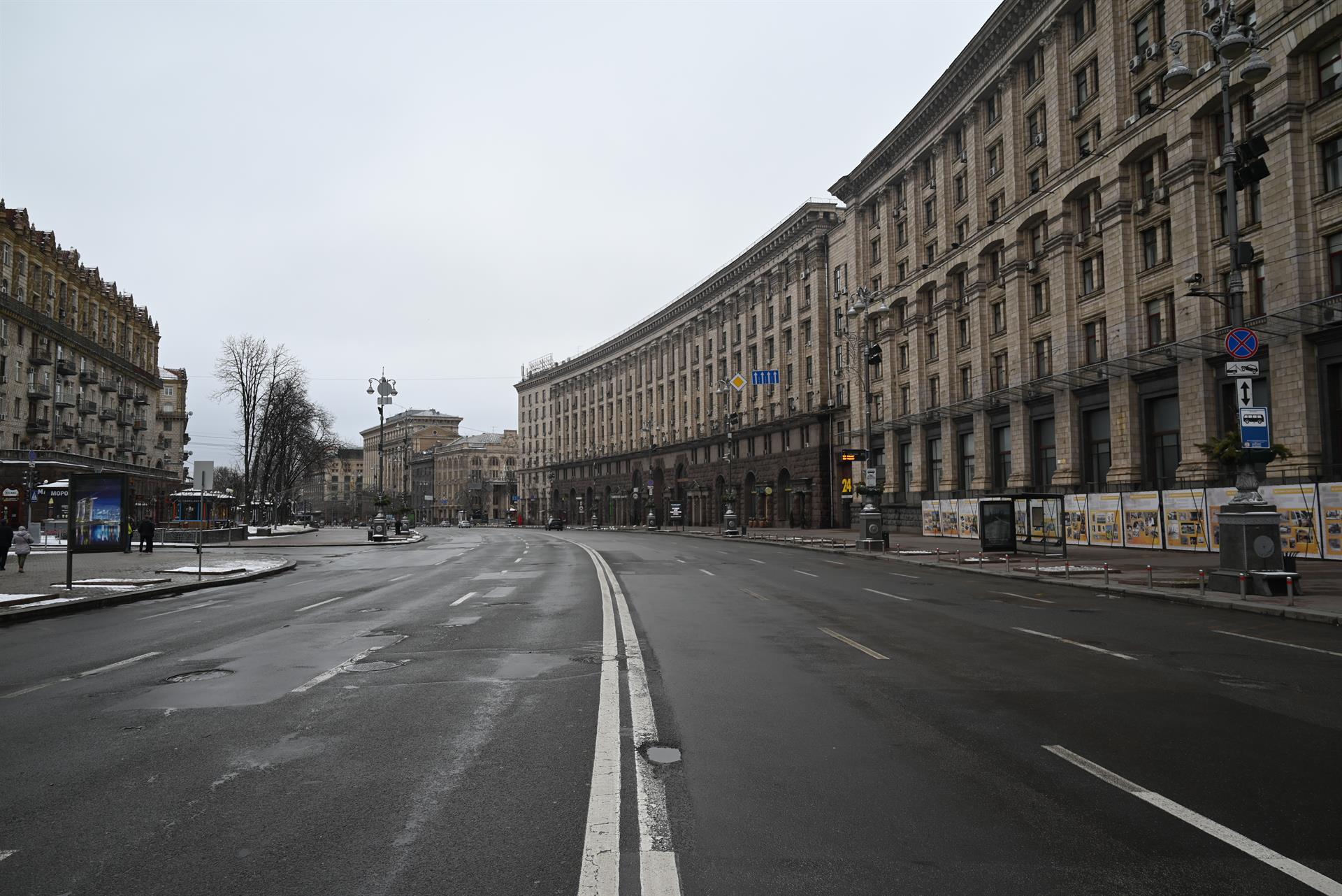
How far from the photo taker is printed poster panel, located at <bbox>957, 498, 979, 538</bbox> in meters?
42.2

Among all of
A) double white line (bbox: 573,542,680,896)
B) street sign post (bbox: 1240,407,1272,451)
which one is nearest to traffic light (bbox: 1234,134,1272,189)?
street sign post (bbox: 1240,407,1272,451)

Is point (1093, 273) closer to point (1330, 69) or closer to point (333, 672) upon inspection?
point (1330, 69)

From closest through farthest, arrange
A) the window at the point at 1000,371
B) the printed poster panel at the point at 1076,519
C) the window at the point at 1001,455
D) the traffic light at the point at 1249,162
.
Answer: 1. the traffic light at the point at 1249,162
2. the printed poster panel at the point at 1076,519
3. the window at the point at 1000,371
4. the window at the point at 1001,455

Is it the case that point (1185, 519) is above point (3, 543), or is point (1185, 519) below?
below

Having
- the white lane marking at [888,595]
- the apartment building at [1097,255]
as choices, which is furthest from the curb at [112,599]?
the apartment building at [1097,255]

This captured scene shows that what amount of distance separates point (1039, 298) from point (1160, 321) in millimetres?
9059

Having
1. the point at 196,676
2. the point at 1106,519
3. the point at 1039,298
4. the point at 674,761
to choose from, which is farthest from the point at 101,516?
the point at 1039,298

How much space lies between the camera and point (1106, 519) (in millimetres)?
32625

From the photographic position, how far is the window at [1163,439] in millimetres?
33241

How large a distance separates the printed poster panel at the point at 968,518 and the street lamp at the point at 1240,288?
2570cm

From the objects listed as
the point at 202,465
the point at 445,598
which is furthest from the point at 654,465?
the point at 445,598

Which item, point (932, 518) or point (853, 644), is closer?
point (853, 644)

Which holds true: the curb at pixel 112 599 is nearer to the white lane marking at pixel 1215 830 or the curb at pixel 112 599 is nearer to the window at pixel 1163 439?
the white lane marking at pixel 1215 830

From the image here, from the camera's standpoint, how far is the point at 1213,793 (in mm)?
5082
